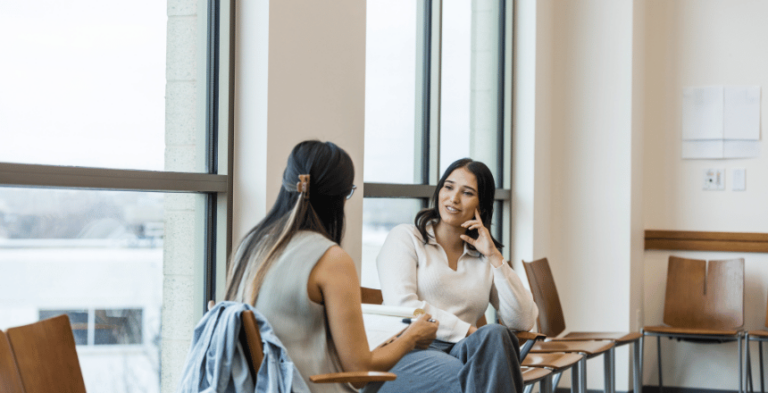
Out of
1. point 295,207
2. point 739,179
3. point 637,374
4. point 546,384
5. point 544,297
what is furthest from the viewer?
point 739,179

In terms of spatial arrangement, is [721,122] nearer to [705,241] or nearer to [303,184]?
[705,241]

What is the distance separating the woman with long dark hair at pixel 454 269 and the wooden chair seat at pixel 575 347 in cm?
67

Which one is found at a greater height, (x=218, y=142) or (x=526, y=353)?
(x=218, y=142)

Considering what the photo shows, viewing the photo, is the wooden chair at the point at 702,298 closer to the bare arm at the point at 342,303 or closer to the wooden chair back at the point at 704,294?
the wooden chair back at the point at 704,294

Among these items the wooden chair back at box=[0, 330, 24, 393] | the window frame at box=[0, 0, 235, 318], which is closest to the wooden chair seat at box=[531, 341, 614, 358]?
the window frame at box=[0, 0, 235, 318]

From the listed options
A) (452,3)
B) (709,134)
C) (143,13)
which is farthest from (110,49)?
(709,134)

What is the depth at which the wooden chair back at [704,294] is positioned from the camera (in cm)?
468

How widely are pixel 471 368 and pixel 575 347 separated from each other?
141 cm

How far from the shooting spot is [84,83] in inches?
74.5

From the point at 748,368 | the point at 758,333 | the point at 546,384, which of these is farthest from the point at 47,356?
the point at 748,368

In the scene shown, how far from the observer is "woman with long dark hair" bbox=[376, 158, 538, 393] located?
2617 millimetres

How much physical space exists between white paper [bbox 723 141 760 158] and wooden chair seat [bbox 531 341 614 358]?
1.83m

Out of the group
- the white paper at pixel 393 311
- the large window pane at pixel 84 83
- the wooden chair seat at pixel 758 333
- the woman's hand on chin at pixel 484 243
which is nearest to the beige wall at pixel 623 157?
the wooden chair seat at pixel 758 333

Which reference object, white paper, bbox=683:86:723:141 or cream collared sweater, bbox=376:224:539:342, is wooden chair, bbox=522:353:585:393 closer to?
cream collared sweater, bbox=376:224:539:342
